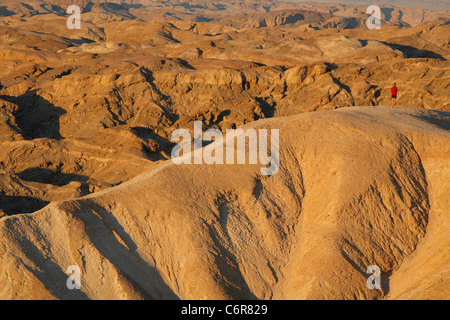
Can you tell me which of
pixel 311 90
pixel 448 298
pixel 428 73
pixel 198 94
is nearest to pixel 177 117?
pixel 198 94

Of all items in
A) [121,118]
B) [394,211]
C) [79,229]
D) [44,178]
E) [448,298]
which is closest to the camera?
[448,298]

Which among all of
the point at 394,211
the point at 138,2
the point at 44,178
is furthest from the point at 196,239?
the point at 138,2

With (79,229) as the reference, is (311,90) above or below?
below

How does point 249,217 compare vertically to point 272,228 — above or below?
above

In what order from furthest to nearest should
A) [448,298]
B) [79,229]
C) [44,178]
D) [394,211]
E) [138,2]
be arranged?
[138,2], [44,178], [394,211], [79,229], [448,298]

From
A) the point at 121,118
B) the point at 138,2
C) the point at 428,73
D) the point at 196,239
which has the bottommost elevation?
the point at 138,2

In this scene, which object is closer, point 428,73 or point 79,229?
point 79,229

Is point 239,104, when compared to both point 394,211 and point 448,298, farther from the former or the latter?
point 448,298

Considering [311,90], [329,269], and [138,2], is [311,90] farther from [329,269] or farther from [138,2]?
[138,2]
